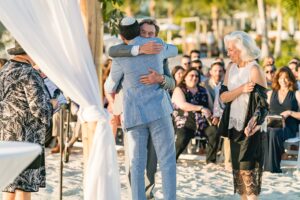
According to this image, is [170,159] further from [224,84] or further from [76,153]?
[76,153]

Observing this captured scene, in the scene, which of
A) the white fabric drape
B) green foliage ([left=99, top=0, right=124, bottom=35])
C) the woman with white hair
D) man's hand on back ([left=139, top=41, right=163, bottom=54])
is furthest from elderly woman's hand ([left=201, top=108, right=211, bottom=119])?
the white fabric drape

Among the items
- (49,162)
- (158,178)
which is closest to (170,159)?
(158,178)

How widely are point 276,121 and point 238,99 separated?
382cm

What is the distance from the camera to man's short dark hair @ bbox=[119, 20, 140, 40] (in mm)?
6844

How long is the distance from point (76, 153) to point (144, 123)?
220 inches

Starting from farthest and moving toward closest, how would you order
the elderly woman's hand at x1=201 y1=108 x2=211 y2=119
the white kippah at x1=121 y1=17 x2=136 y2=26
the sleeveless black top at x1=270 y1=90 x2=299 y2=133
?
the sleeveless black top at x1=270 y1=90 x2=299 y2=133 → the elderly woman's hand at x1=201 y1=108 x2=211 y2=119 → the white kippah at x1=121 y1=17 x2=136 y2=26

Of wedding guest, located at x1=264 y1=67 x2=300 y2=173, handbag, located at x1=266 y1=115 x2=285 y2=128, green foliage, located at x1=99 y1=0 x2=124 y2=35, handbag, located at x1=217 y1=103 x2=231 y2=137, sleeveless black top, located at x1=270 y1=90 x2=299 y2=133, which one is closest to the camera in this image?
handbag, located at x1=217 y1=103 x2=231 y2=137

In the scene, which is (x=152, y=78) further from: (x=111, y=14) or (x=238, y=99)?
(x=111, y=14)

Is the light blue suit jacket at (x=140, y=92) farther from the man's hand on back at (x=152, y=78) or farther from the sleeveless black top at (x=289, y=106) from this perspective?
the sleeveless black top at (x=289, y=106)

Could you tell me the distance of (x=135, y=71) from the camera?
679cm

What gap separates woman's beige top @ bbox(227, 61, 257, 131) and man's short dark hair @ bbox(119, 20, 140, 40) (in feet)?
3.11

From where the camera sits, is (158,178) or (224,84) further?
(158,178)

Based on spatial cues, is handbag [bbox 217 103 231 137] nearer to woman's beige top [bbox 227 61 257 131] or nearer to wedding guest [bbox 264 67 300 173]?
woman's beige top [bbox 227 61 257 131]

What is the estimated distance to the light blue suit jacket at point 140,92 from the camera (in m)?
6.74
